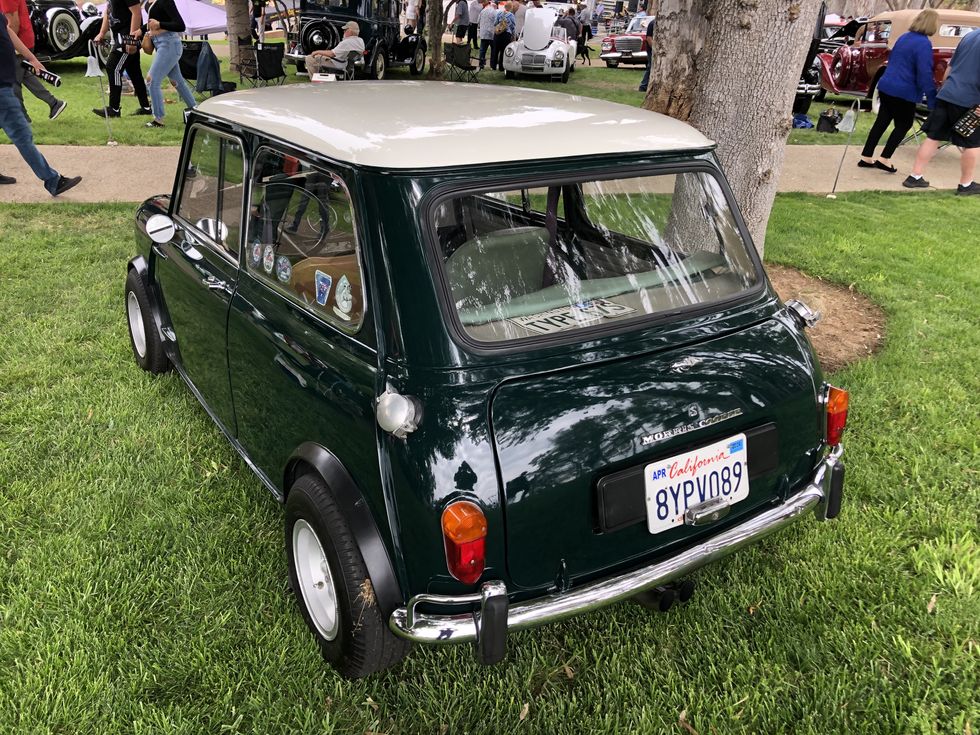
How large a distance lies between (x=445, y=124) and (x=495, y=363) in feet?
2.63

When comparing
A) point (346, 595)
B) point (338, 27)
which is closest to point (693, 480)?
point (346, 595)

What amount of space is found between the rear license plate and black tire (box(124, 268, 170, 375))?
2866 millimetres

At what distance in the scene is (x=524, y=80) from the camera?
61.6 ft

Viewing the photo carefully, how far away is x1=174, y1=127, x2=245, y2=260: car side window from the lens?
2.84 metres

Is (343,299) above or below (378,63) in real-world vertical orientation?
above

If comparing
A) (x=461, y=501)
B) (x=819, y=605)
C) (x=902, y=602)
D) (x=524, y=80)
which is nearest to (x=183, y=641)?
(x=461, y=501)

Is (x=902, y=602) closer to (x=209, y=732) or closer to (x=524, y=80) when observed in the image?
(x=209, y=732)

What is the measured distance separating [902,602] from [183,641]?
8.30ft

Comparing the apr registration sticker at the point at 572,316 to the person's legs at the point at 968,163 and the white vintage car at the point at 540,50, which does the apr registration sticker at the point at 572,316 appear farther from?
the white vintage car at the point at 540,50

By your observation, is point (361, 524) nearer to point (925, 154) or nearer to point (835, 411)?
point (835, 411)

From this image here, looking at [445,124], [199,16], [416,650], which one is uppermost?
[445,124]

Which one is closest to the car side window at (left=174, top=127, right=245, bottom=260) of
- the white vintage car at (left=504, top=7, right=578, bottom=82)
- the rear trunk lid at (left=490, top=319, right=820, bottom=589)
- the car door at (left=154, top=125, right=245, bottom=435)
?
the car door at (left=154, top=125, right=245, bottom=435)

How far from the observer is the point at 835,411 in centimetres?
248

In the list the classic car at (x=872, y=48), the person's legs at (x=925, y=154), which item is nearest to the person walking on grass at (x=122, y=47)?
the person's legs at (x=925, y=154)
